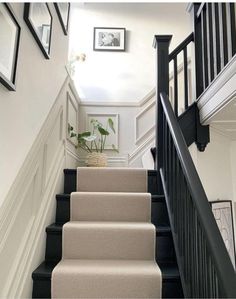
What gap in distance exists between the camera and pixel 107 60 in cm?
434

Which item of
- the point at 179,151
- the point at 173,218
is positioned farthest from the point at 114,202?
the point at 179,151

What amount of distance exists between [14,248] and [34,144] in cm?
63

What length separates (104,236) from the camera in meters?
1.87

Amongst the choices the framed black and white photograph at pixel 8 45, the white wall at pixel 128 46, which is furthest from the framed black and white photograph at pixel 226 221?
the framed black and white photograph at pixel 8 45

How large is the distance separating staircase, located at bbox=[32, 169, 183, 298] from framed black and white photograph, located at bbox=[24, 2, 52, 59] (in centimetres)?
110

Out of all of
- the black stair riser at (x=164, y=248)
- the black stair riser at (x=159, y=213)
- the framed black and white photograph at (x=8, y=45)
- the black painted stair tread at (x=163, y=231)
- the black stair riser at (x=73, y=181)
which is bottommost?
the black stair riser at (x=164, y=248)

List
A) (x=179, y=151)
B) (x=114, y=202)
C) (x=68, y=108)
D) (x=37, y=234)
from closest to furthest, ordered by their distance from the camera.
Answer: (x=179, y=151) < (x=37, y=234) < (x=114, y=202) < (x=68, y=108)

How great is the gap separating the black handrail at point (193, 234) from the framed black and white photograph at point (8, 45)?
0.97m

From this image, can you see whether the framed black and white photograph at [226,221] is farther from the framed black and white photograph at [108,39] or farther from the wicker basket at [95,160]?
the framed black and white photograph at [108,39]

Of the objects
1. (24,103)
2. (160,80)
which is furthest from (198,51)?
(24,103)

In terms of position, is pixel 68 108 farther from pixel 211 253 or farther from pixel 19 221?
pixel 211 253

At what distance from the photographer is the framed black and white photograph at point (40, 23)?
165cm

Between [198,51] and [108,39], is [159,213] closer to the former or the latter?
[198,51]

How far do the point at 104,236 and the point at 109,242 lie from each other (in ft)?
Answer: 0.17
